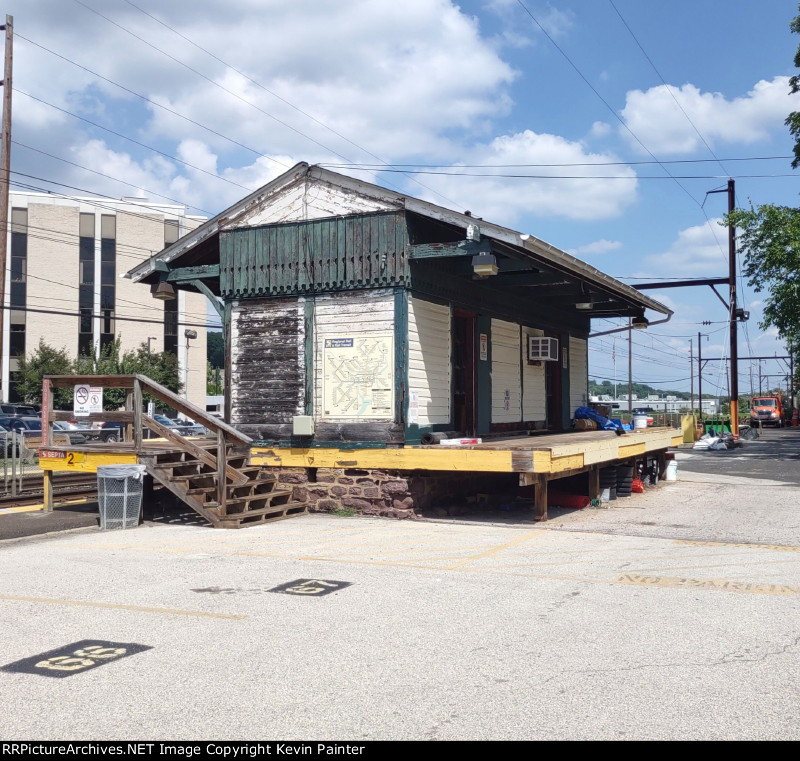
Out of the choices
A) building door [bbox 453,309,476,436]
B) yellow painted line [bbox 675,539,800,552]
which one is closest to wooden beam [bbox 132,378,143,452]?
building door [bbox 453,309,476,436]

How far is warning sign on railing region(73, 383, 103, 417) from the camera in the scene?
1273cm

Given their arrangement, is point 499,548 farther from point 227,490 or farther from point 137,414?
point 137,414

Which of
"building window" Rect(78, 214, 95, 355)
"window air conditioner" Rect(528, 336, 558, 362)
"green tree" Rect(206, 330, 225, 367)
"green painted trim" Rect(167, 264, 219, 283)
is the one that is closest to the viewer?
"green painted trim" Rect(167, 264, 219, 283)

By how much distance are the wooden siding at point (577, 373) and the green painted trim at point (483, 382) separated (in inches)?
219

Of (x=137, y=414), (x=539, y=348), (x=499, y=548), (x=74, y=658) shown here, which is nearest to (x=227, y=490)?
(x=137, y=414)

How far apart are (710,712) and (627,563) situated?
183 inches

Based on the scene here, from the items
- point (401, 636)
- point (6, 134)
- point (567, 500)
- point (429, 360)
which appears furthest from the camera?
point (6, 134)

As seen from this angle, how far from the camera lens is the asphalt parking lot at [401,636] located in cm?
439

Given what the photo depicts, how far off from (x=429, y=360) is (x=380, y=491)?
93.5 inches

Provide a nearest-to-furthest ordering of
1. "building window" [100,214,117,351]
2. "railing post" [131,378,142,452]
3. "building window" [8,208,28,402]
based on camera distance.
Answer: "railing post" [131,378,142,452] → "building window" [8,208,28,402] → "building window" [100,214,117,351]

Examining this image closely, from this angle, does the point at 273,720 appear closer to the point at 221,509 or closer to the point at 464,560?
the point at 464,560

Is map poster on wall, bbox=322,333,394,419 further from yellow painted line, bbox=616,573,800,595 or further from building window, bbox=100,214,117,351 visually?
building window, bbox=100,214,117,351

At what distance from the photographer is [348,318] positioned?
44.5 feet

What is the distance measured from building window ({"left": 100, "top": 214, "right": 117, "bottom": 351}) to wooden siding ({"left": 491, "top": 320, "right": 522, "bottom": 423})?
166 ft
